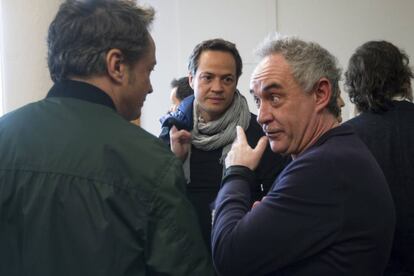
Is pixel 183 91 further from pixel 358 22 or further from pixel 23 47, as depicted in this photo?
pixel 358 22

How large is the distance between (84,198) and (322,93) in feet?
1.86

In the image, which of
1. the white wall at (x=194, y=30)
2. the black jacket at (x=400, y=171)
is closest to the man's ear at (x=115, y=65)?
the black jacket at (x=400, y=171)

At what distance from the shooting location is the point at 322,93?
1063 millimetres

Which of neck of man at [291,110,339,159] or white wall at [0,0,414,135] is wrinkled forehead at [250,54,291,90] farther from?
white wall at [0,0,414,135]

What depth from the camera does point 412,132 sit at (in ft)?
5.32

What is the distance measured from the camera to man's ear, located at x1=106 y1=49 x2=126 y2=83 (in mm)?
874

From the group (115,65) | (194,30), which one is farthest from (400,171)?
Result: (194,30)

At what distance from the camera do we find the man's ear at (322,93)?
1057 millimetres

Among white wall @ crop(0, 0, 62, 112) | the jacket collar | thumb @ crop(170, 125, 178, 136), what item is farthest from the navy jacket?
white wall @ crop(0, 0, 62, 112)

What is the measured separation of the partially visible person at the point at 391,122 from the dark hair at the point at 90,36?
0.89 metres

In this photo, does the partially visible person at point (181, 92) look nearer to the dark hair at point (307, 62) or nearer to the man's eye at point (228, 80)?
the man's eye at point (228, 80)

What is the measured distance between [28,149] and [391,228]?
2.32 ft

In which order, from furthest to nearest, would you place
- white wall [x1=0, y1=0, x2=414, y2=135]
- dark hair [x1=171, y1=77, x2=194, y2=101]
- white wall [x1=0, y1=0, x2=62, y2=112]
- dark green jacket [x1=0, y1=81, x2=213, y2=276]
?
white wall [x1=0, y1=0, x2=414, y2=135] → dark hair [x1=171, y1=77, x2=194, y2=101] → white wall [x1=0, y1=0, x2=62, y2=112] → dark green jacket [x1=0, y1=81, x2=213, y2=276]

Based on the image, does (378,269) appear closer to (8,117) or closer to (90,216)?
(90,216)
